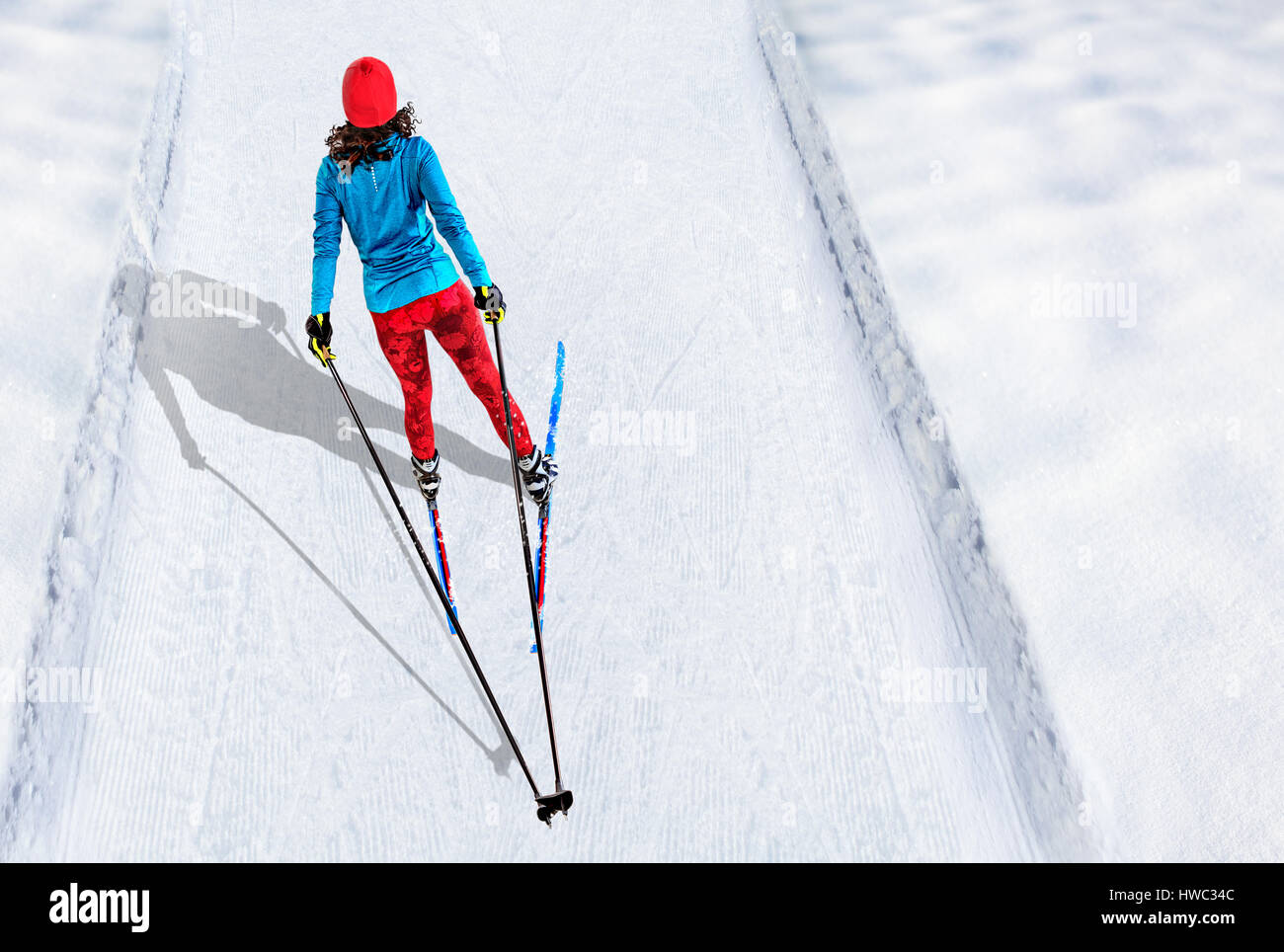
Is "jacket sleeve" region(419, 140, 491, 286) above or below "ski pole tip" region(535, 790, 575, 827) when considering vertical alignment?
above

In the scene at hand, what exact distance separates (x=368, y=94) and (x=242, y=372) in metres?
1.59

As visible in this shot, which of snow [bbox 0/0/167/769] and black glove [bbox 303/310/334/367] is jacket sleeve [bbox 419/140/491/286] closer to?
black glove [bbox 303/310/334/367]

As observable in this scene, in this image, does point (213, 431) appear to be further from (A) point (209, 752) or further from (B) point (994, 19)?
(B) point (994, 19)

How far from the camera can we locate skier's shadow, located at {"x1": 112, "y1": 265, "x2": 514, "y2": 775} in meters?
3.06

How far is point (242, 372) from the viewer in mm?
3309

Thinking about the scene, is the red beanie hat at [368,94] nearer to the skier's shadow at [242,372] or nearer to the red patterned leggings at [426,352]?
the red patterned leggings at [426,352]

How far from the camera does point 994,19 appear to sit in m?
4.71

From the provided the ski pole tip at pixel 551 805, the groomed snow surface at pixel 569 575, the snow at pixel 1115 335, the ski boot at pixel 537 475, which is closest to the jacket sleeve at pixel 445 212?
the ski boot at pixel 537 475

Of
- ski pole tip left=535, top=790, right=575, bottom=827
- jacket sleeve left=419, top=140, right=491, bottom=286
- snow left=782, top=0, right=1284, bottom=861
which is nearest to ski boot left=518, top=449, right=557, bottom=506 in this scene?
jacket sleeve left=419, top=140, right=491, bottom=286

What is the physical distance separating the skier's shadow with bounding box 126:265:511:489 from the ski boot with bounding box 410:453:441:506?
153 millimetres

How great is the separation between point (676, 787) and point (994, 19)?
15.6 ft

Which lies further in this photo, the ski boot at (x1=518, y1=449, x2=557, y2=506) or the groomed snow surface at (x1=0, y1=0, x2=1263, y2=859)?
the ski boot at (x1=518, y1=449, x2=557, y2=506)

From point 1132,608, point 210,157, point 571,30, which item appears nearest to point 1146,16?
point 571,30

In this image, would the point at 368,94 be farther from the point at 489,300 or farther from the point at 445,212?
the point at 489,300
